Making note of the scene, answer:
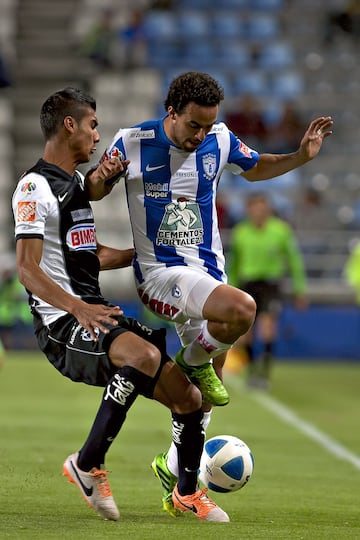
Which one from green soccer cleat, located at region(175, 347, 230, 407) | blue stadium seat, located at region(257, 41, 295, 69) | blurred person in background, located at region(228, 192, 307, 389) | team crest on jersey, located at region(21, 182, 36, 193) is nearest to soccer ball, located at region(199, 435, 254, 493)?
green soccer cleat, located at region(175, 347, 230, 407)

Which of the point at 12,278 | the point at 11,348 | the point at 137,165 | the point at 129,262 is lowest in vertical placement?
the point at 11,348

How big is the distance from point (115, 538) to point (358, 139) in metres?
18.7

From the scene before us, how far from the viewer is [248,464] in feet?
21.7

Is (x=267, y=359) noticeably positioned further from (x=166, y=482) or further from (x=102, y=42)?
(x=102, y=42)

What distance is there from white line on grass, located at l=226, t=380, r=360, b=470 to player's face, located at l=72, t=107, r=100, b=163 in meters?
3.95

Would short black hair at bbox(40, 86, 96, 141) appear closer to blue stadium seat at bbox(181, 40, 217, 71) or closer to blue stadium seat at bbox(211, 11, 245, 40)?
blue stadium seat at bbox(181, 40, 217, 71)

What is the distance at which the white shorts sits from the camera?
20.4 feet

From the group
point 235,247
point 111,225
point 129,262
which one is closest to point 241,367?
point 235,247

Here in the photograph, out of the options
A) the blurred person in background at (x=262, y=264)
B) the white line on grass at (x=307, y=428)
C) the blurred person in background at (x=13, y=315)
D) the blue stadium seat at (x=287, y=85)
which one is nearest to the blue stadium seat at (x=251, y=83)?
the blue stadium seat at (x=287, y=85)

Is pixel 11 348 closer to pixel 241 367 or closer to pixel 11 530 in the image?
pixel 241 367

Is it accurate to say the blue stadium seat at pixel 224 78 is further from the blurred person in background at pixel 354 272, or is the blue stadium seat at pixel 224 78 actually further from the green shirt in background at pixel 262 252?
the green shirt in background at pixel 262 252

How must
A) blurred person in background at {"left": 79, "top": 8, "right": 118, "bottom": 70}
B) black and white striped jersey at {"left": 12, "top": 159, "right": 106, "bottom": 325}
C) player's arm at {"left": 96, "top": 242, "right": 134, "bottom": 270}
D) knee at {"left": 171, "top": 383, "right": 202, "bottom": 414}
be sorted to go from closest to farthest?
black and white striped jersey at {"left": 12, "top": 159, "right": 106, "bottom": 325}, knee at {"left": 171, "top": 383, "right": 202, "bottom": 414}, player's arm at {"left": 96, "top": 242, "right": 134, "bottom": 270}, blurred person in background at {"left": 79, "top": 8, "right": 118, "bottom": 70}

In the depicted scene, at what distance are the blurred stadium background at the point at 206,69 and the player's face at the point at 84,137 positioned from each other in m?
14.2

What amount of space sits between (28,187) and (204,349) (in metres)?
1.25
